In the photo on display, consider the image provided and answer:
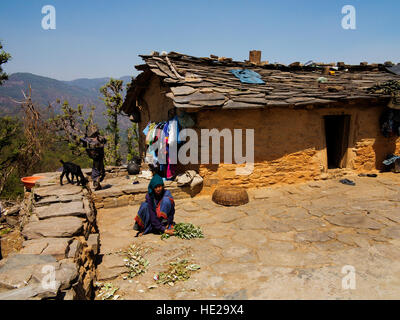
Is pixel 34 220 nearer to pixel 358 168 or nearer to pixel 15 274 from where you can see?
pixel 15 274

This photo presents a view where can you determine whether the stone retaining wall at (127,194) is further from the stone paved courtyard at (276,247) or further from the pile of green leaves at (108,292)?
the pile of green leaves at (108,292)

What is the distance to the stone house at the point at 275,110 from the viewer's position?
657cm

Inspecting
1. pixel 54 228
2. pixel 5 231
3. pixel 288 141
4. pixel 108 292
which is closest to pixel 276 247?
pixel 108 292

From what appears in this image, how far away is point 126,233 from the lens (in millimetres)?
4852

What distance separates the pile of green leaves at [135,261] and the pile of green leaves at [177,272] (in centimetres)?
32

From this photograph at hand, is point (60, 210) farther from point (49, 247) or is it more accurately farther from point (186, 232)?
point (186, 232)

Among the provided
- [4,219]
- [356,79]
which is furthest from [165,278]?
[356,79]

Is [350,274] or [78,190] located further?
[78,190]

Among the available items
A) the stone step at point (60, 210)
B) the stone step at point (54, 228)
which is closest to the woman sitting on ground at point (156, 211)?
the stone step at point (60, 210)

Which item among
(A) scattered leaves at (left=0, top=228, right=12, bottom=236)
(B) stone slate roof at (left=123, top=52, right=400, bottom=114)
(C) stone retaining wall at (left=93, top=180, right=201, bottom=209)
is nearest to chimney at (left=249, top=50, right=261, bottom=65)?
(B) stone slate roof at (left=123, top=52, right=400, bottom=114)

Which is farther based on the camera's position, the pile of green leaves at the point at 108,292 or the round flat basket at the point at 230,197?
the round flat basket at the point at 230,197

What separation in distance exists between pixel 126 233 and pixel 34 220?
161cm

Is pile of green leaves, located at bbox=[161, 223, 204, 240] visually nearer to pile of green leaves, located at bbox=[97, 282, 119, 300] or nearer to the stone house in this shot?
pile of green leaves, located at bbox=[97, 282, 119, 300]

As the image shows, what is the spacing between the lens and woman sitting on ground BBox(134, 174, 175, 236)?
4.60m
